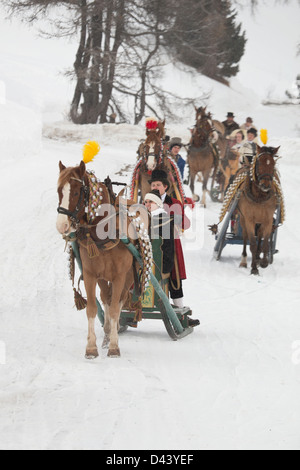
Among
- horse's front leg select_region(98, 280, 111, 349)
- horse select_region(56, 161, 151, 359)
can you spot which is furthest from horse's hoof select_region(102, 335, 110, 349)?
horse select_region(56, 161, 151, 359)

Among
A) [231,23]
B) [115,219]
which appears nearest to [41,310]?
[115,219]

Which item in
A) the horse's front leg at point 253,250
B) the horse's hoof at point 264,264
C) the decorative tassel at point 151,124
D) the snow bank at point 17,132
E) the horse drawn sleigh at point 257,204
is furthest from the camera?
the snow bank at point 17,132

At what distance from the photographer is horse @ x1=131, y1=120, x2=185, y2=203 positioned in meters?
15.1

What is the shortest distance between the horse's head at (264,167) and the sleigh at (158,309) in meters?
4.33

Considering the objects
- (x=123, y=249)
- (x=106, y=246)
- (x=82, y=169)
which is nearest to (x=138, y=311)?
(x=123, y=249)

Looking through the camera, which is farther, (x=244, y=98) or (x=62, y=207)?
(x=244, y=98)

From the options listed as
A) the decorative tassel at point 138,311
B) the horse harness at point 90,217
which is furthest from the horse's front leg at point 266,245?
the horse harness at point 90,217

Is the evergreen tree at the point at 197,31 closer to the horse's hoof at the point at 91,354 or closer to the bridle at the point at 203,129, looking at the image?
the bridle at the point at 203,129

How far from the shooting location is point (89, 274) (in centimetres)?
807

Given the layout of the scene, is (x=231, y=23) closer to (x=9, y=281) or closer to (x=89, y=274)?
(x=9, y=281)

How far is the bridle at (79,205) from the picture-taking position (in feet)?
24.7

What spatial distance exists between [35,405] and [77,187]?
2170 mm

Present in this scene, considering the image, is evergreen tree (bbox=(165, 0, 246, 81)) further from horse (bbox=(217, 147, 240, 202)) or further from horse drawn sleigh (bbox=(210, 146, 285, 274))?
horse drawn sleigh (bbox=(210, 146, 285, 274))

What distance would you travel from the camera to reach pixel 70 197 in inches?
298
